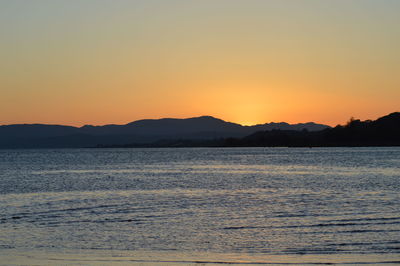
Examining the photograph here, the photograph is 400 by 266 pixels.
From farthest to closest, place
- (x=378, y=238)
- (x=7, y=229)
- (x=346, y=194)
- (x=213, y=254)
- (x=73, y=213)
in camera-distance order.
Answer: (x=346, y=194) → (x=73, y=213) → (x=7, y=229) → (x=378, y=238) → (x=213, y=254)

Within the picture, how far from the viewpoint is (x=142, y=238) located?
22922 mm

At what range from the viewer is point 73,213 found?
105 feet

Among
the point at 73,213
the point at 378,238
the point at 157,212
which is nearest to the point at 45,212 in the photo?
the point at 73,213

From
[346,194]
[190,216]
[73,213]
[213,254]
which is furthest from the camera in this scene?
[346,194]

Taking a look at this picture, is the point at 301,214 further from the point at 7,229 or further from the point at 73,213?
the point at 7,229

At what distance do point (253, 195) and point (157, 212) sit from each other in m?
13.0

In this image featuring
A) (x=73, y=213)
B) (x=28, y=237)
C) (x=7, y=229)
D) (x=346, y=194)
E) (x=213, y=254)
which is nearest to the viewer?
(x=213, y=254)

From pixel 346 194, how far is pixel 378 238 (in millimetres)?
20435

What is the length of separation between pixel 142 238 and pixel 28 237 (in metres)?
5.06

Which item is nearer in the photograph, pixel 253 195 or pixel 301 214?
pixel 301 214

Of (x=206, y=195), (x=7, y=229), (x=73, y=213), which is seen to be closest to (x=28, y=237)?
(x=7, y=229)

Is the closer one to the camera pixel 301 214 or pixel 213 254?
pixel 213 254

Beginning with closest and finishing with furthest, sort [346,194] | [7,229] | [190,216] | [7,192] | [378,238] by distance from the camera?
[378,238] → [7,229] → [190,216] → [346,194] → [7,192]

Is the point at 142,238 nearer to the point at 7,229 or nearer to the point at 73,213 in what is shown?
the point at 7,229
